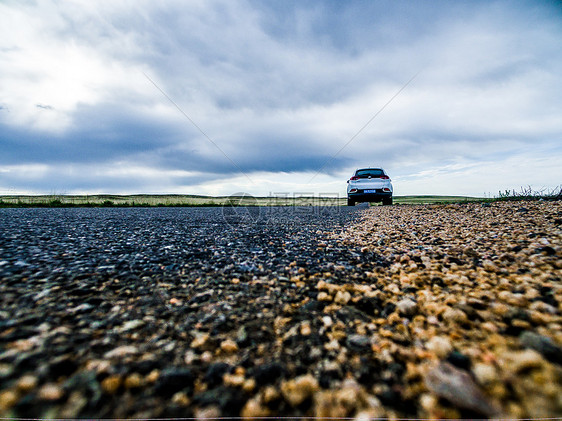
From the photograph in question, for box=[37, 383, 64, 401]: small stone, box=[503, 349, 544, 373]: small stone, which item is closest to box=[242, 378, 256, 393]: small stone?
box=[37, 383, 64, 401]: small stone

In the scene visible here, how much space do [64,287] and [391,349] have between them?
3138 mm

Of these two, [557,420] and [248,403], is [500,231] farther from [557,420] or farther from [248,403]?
[248,403]

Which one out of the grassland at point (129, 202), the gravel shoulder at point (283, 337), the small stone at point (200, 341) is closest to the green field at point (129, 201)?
the grassland at point (129, 202)

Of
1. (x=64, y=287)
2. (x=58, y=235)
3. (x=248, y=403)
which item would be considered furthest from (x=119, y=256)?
(x=248, y=403)

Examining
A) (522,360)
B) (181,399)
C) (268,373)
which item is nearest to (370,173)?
(522,360)

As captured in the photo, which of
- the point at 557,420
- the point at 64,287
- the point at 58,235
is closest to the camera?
the point at 557,420

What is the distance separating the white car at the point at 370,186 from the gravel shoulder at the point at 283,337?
1259cm

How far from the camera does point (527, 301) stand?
1.96m

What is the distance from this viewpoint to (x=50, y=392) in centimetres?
117

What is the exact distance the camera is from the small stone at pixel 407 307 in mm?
2068

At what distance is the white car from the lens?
51.5 feet

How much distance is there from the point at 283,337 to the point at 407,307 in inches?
45.2

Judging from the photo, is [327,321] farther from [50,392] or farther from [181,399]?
[50,392]

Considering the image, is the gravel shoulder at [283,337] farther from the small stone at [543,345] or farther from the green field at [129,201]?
the green field at [129,201]
